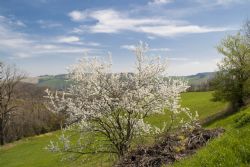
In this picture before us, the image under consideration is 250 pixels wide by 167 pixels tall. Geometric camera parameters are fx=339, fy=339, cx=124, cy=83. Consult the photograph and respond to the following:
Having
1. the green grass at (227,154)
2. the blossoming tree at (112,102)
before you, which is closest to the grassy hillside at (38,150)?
the blossoming tree at (112,102)

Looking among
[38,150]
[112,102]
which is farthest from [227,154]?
[38,150]

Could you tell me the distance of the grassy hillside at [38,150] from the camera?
49.1 m

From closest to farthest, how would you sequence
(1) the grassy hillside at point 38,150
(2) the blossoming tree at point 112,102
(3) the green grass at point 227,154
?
(3) the green grass at point 227,154, (2) the blossoming tree at point 112,102, (1) the grassy hillside at point 38,150

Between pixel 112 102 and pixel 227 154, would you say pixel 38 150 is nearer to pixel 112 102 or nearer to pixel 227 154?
pixel 112 102

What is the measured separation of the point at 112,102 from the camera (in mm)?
19047

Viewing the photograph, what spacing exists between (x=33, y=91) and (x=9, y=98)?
110m

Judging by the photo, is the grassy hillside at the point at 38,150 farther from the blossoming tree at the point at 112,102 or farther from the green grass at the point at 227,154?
the green grass at the point at 227,154

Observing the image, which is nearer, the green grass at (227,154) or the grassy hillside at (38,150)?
the green grass at (227,154)

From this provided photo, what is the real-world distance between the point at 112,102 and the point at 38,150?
44.8 meters

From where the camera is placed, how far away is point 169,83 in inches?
816

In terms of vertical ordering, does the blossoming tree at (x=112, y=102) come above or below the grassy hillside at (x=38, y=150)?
above

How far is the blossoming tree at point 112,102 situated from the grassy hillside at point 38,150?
20.2 m

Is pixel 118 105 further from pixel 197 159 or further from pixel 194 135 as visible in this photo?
pixel 197 159

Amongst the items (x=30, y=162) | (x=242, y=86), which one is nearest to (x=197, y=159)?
(x=242, y=86)
